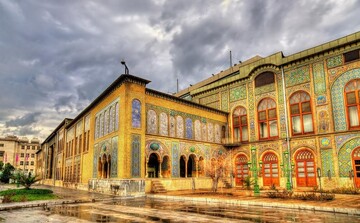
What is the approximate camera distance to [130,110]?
20.1 m

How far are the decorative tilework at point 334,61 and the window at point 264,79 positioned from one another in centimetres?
487

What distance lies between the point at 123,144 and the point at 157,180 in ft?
12.4

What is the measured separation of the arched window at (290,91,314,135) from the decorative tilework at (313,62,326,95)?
98cm

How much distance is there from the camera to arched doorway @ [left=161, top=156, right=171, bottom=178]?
881 inches

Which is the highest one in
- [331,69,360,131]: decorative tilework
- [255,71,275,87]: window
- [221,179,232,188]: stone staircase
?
[255,71,275,87]: window

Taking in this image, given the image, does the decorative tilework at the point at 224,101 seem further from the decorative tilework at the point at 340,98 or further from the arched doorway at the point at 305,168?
the decorative tilework at the point at 340,98

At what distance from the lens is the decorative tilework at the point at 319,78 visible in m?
23.0

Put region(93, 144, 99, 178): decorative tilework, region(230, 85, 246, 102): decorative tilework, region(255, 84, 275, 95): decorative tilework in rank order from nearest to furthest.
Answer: region(93, 144, 99, 178): decorative tilework < region(255, 84, 275, 95): decorative tilework < region(230, 85, 246, 102): decorative tilework

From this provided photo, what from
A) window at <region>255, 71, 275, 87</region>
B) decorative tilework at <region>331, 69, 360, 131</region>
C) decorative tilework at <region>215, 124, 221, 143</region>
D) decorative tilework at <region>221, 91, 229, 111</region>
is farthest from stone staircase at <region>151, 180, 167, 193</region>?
decorative tilework at <region>331, 69, 360, 131</region>

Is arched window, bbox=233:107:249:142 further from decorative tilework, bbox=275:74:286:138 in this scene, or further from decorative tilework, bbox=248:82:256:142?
decorative tilework, bbox=275:74:286:138

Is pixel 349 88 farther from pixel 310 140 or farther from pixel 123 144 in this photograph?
pixel 123 144

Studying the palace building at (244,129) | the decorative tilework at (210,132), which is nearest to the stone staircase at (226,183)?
the palace building at (244,129)

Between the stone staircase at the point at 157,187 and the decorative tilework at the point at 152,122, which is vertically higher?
the decorative tilework at the point at 152,122

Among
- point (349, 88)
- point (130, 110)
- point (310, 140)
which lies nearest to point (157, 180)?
point (130, 110)
